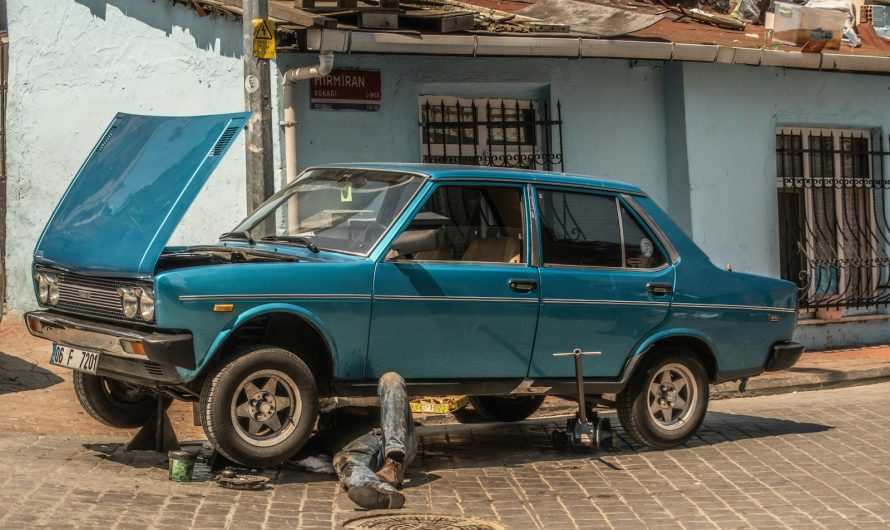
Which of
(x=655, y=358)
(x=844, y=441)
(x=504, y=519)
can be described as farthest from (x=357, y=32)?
(x=504, y=519)

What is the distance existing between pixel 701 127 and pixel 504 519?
8.75 m

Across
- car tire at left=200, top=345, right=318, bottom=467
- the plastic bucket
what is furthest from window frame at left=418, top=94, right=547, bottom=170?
the plastic bucket

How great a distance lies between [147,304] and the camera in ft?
23.2

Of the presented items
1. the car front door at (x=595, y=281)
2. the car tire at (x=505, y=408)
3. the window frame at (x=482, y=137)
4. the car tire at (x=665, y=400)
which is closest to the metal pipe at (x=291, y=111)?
the window frame at (x=482, y=137)

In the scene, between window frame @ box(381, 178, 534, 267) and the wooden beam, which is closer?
window frame @ box(381, 178, 534, 267)

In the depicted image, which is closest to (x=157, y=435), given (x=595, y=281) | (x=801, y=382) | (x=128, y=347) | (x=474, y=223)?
(x=128, y=347)

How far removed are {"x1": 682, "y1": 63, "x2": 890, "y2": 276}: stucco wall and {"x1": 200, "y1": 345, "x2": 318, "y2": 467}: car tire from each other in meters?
8.10

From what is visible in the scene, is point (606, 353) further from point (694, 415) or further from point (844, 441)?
point (844, 441)

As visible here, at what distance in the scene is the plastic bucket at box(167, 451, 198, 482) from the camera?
287 inches

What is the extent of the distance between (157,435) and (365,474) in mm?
1617

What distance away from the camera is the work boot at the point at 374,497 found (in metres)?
6.85

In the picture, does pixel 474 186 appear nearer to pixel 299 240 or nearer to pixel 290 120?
pixel 299 240

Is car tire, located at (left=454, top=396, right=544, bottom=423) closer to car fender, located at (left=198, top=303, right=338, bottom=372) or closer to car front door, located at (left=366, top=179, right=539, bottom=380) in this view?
car front door, located at (left=366, top=179, right=539, bottom=380)

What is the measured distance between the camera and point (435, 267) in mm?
7852
